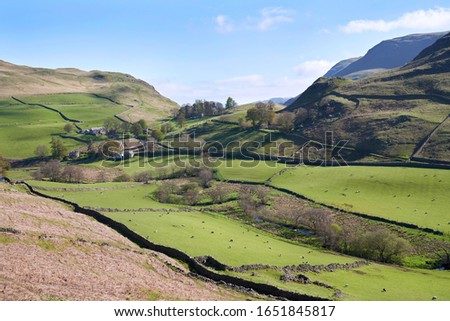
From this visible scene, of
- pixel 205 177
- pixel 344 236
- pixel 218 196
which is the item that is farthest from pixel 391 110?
pixel 344 236

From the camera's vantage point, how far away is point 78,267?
107 ft

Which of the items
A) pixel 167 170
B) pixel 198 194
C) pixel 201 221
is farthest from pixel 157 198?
pixel 167 170

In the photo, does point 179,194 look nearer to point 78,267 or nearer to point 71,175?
point 71,175

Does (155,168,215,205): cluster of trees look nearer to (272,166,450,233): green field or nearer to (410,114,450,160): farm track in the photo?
(272,166,450,233): green field

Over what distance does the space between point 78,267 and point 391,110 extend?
142m

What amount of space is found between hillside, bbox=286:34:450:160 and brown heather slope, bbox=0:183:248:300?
295 ft

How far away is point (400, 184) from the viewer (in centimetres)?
8250

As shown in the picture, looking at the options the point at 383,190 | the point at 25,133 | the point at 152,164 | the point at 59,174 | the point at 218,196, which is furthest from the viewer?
the point at 25,133

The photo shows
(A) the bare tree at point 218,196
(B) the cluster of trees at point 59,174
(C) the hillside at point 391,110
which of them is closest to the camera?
(A) the bare tree at point 218,196

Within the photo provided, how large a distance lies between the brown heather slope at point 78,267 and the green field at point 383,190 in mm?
45427

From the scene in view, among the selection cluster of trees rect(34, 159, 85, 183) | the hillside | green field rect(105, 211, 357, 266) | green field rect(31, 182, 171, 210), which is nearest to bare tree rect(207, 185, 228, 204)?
green field rect(31, 182, 171, 210)

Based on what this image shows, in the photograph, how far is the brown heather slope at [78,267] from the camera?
27656 millimetres

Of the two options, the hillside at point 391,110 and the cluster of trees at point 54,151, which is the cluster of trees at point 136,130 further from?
the hillside at point 391,110

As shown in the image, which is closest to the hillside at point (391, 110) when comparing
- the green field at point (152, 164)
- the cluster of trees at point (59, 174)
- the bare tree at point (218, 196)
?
the green field at point (152, 164)
